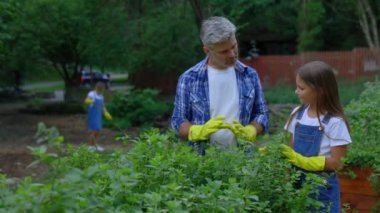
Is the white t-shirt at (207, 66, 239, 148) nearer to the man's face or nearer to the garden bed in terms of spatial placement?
the man's face

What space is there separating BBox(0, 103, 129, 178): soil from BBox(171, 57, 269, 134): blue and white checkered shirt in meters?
5.91

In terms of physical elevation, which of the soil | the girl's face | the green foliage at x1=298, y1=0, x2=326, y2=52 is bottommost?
the soil

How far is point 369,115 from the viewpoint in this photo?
5.56 m

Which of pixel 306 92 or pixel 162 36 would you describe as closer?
pixel 306 92

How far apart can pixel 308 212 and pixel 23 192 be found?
Answer: 1.47 metres

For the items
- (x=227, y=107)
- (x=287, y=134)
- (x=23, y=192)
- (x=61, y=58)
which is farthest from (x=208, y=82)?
(x=61, y=58)

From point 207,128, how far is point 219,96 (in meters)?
0.31

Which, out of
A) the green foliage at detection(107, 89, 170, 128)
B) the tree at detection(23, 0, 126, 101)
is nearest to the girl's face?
the green foliage at detection(107, 89, 170, 128)

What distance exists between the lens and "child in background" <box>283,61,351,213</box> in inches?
144

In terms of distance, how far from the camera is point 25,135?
691 inches

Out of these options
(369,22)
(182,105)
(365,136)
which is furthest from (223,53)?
(369,22)

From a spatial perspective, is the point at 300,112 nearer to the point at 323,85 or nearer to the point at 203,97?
the point at 323,85

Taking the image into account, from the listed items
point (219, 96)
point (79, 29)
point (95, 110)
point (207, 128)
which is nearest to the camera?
point (207, 128)

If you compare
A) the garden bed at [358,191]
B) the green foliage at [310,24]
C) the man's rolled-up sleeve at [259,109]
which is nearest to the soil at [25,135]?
the garden bed at [358,191]
